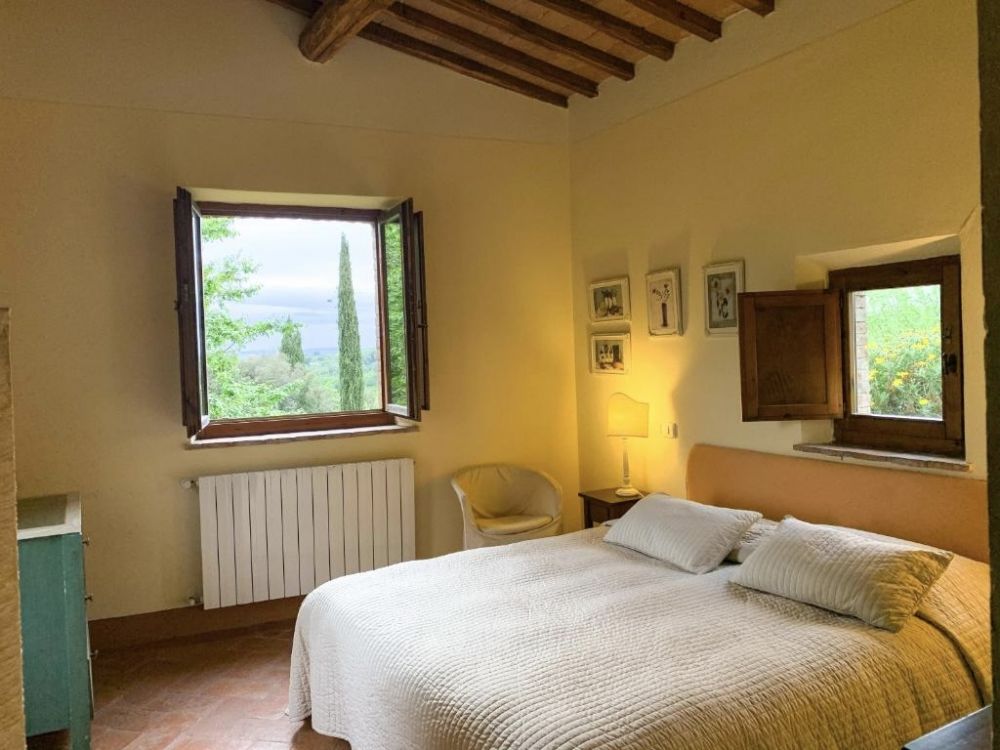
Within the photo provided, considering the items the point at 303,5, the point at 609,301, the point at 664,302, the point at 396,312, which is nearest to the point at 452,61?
the point at 303,5

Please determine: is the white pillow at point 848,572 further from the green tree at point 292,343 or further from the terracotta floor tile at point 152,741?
the green tree at point 292,343

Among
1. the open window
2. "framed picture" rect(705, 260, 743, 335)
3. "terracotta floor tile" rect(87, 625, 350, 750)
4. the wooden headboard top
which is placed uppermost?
"framed picture" rect(705, 260, 743, 335)

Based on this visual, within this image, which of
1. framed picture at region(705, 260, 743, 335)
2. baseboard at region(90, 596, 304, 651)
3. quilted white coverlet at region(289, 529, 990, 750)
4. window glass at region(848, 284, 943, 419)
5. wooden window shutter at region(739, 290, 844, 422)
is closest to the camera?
quilted white coverlet at region(289, 529, 990, 750)

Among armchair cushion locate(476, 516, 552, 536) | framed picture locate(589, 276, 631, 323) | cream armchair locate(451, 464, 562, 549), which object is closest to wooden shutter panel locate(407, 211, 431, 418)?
cream armchair locate(451, 464, 562, 549)

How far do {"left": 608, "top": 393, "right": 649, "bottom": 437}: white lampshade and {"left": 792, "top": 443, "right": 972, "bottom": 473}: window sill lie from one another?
3.20ft

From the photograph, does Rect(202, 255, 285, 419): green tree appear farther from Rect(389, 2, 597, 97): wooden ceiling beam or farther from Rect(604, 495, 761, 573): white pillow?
Rect(604, 495, 761, 573): white pillow

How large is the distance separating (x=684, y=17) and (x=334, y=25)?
5.70 ft

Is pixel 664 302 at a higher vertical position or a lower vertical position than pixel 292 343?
higher

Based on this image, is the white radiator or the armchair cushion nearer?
the white radiator

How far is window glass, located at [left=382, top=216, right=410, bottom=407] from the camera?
4.37 metres

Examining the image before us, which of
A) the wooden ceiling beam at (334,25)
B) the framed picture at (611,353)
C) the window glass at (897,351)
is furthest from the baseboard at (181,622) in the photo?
the window glass at (897,351)

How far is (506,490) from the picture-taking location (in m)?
4.76

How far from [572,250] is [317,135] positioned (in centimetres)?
178

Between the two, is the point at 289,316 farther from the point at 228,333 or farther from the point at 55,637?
the point at 55,637
